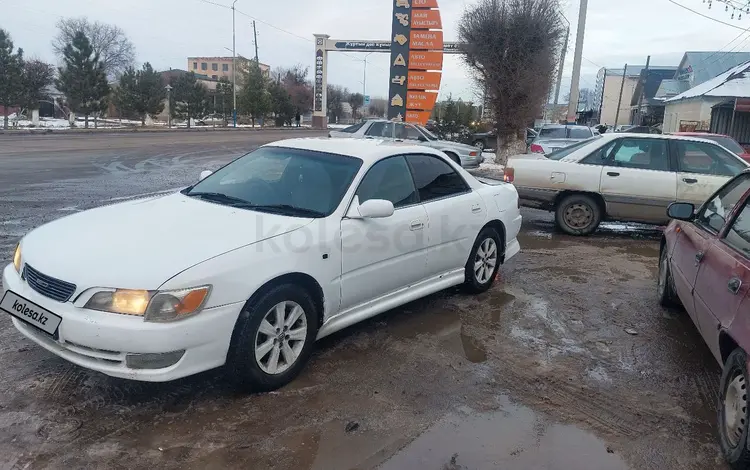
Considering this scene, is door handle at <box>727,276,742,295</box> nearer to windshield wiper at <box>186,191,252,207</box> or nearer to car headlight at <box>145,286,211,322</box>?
car headlight at <box>145,286,211,322</box>

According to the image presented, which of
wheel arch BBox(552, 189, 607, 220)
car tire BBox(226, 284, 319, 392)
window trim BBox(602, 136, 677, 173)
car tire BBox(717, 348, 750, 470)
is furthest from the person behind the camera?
wheel arch BBox(552, 189, 607, 220)

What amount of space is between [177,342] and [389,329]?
202 centimetres

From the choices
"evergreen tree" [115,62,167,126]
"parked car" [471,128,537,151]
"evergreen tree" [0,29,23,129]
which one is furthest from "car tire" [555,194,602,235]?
"evergreen tree" [115,62,167,126]

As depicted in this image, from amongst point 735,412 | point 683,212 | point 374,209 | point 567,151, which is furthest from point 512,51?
point 735,412

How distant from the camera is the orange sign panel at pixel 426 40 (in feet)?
59.2

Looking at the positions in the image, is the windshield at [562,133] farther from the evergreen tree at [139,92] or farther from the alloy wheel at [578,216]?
the evergreen tree at [139,92]

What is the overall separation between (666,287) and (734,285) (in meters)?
2.47

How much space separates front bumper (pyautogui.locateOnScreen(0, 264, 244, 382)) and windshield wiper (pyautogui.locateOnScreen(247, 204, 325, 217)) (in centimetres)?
93

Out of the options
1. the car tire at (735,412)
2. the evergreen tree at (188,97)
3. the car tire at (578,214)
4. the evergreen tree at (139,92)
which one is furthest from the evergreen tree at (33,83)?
the car tire at (735,412)

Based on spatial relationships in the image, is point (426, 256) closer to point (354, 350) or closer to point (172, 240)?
point (354, 350)

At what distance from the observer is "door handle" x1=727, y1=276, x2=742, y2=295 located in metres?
3.01

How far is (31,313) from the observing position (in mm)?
3189

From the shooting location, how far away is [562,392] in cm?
373

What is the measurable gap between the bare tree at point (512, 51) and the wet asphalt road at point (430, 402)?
1547 centimetres
